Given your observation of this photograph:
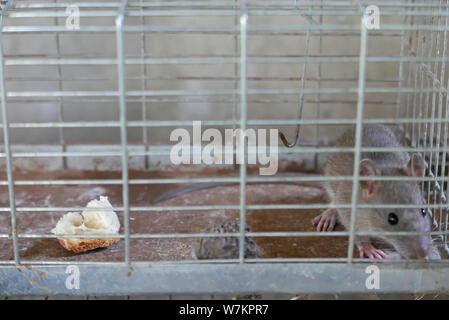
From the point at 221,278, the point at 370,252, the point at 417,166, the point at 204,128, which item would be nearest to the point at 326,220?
the point at 370,252

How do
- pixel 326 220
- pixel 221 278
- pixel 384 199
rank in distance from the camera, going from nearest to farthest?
pixel 221 278
pixel 384 199
pixel 326 220

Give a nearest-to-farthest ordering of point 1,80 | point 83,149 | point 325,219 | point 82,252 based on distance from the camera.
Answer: point 1,80
point 82,252
point 325,219
point 83,149

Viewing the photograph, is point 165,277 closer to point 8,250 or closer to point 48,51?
point 8,250

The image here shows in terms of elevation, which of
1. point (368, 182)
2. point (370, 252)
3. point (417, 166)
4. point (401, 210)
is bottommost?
point (370, 252)

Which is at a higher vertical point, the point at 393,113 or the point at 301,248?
the point at 393,113

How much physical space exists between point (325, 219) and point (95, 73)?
8.24ft

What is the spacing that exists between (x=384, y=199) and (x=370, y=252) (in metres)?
0.28

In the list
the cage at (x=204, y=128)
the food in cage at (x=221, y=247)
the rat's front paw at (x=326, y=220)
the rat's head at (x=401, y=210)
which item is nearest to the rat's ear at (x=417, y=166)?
the rat's head at (x=401, y=210)

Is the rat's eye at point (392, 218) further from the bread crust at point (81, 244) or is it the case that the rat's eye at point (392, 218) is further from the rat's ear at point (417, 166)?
the bread crust at point (81, 244)

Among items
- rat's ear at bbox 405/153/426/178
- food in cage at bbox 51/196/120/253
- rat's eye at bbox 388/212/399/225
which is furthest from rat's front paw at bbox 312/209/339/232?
food in cage at bbox 51/196/120/253

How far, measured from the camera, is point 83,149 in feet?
13.9

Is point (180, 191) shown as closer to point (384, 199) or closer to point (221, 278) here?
point (384, 199)

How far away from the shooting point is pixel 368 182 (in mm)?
2963

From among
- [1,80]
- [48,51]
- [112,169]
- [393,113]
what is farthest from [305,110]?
[1,80]
